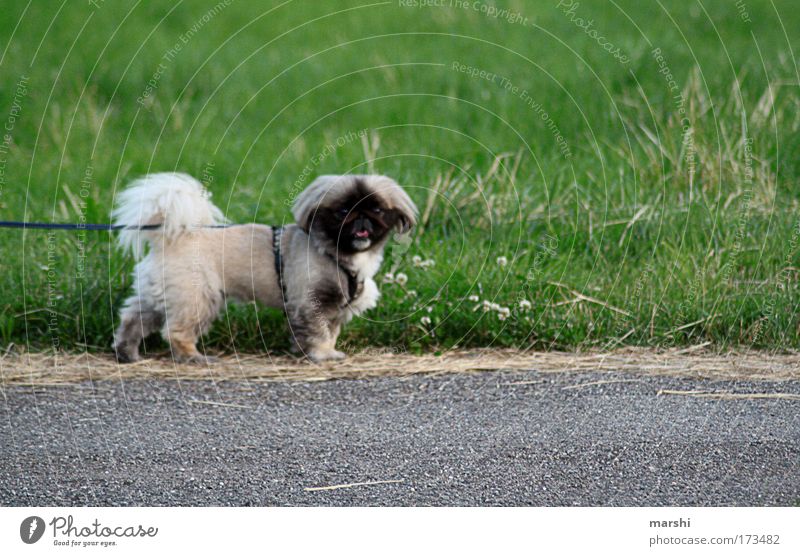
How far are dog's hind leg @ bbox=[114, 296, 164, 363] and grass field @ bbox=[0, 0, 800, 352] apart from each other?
277mm

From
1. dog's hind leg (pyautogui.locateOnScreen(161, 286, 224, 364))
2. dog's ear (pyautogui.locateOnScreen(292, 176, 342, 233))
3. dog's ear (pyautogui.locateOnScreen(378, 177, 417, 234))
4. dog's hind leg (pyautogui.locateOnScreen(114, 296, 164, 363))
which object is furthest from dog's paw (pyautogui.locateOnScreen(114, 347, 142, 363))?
dog's ear (pyautogui.locateOnScreen(378, 177, 417, 234))

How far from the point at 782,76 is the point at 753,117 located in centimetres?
61

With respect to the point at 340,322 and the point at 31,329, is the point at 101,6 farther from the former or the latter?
the point at 340,322

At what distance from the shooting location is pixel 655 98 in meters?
6.46

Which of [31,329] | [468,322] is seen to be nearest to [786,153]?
[468,322]

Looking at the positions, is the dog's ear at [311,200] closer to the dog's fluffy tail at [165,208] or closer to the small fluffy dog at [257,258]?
the small fluffy dog at [257,258]

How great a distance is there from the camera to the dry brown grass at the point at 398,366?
4398 millimetres

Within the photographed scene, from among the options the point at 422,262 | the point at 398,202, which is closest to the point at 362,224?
the point at 398,202

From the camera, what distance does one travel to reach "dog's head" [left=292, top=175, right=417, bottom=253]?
14.1 ft

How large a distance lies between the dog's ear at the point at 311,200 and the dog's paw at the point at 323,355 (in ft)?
1.93

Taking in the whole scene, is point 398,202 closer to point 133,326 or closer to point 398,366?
point 398,366

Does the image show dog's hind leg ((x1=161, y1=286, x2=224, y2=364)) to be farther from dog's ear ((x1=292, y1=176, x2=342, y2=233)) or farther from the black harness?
dog's ear ((x1=292, y1=176, x2=342, y2=233))

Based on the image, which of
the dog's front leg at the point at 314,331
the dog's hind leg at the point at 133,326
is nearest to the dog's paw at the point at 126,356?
the dog's hind leg at the point at 133,326

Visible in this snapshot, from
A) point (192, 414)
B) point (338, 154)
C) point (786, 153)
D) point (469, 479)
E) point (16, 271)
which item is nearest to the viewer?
point (469, 479)
